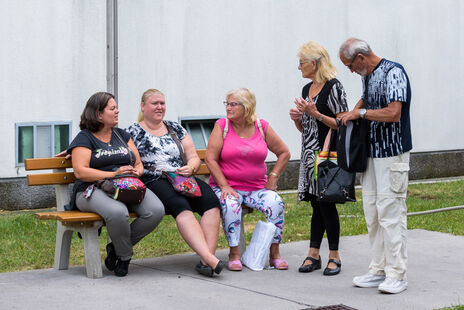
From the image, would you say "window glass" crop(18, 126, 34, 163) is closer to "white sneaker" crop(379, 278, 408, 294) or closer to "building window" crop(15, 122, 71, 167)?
"building window" crop(15, 122, 71, 167)

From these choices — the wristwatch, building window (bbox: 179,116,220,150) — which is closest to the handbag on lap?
the wristwatch

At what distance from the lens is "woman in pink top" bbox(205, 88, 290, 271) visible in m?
6.69

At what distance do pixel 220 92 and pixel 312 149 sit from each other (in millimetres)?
5034

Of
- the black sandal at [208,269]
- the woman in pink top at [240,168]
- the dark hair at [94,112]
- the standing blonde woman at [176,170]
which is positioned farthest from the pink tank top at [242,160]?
the dark hair at [94,112]

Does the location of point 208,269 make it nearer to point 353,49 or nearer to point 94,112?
point 94,112

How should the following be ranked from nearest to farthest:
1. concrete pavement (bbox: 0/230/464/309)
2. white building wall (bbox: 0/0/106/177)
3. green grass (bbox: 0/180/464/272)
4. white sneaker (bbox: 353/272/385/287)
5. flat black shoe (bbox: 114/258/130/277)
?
concrete pavement (bbox: 0/230/464/309) → white sneaker (bbox: 353/272/385/287) → flat black shoe (bbox: 114/258/130/277) → green grass (bbox: 0/180/464/272) → white building wall (bbox: 0/0/106/177)

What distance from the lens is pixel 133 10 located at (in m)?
10.6

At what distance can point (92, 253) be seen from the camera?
622cm

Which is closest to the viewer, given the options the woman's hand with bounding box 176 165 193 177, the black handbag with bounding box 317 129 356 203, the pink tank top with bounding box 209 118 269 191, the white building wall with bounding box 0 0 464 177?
the black handbag with bounding box 317 129 356 203

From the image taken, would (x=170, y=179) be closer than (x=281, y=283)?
No

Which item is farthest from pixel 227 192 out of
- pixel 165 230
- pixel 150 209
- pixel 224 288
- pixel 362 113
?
pixel 165 230

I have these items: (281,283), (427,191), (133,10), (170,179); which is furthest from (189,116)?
(281,283)

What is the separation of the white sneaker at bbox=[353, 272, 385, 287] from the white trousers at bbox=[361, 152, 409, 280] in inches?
5.8

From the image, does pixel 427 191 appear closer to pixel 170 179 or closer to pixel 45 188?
pixel 45 188
